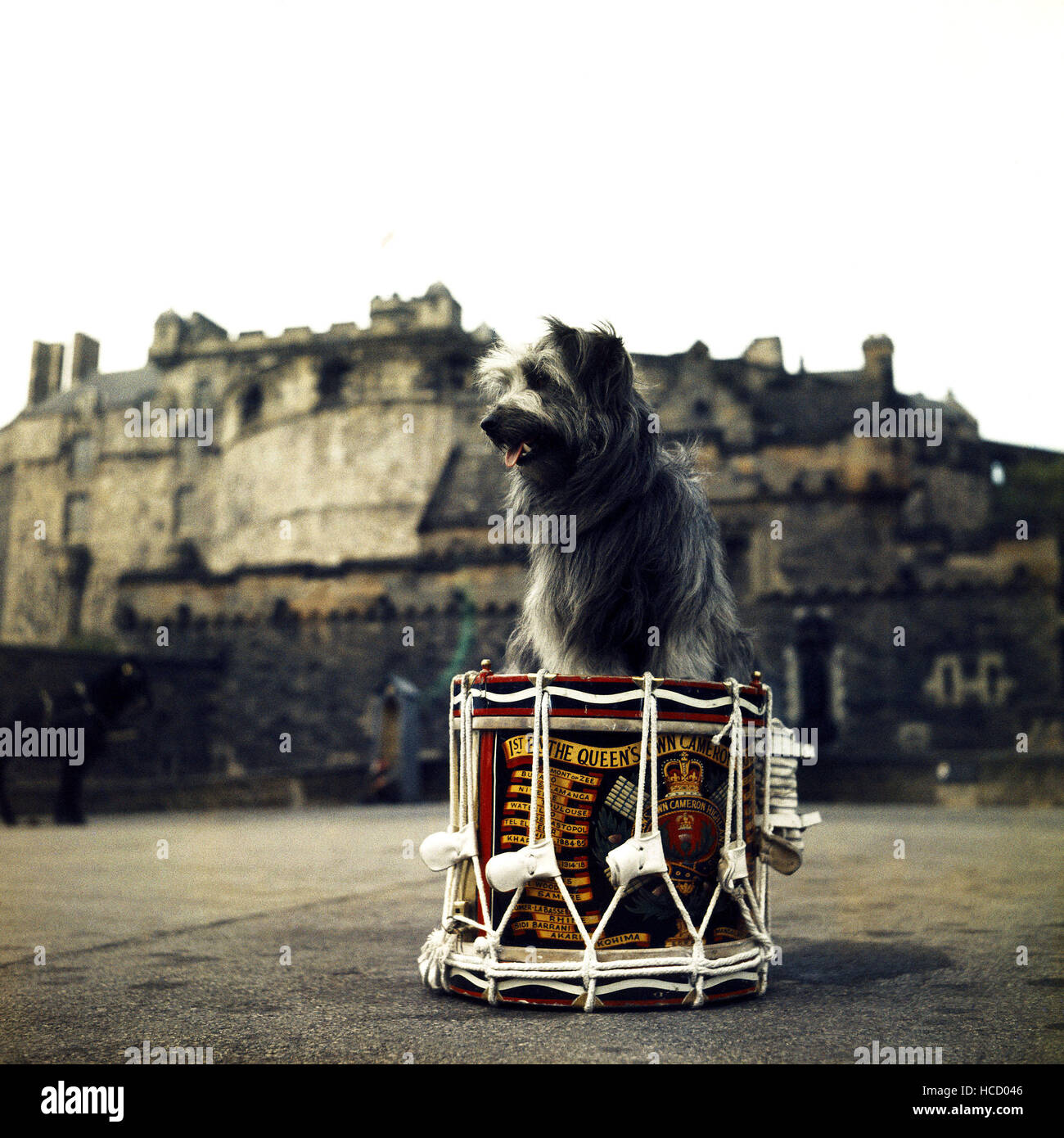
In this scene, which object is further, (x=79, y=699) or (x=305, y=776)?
(x=305, y=776)

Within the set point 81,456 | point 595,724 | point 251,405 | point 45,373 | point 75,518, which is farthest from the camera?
point 45,373

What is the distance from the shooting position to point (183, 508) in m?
48.3

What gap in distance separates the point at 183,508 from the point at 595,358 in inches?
1861

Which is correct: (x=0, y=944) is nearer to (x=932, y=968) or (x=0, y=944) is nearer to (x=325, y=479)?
(x=932, y=968)

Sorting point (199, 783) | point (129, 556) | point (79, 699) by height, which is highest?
point (129, 556)

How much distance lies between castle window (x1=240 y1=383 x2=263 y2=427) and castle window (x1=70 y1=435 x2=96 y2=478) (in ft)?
37.3

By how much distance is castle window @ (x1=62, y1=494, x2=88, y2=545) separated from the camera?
49.8 meters

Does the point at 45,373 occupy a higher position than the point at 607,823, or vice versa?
the point at 45,373

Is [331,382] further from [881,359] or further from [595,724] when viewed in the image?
[595,724]

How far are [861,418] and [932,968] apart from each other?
2879cm

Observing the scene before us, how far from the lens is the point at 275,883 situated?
606 centimetres

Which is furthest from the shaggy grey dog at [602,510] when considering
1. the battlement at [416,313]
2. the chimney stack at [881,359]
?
the battlement at [416,313]

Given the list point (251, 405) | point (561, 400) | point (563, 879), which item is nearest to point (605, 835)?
point (563, 879)
